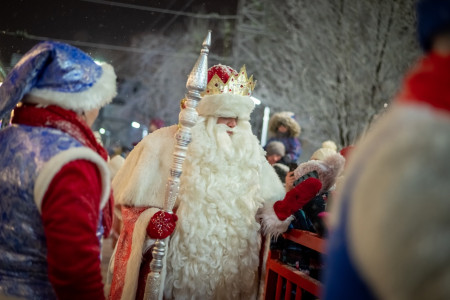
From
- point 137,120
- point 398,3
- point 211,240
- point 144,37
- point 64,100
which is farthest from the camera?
point 137,120

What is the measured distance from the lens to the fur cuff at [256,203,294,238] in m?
4.19

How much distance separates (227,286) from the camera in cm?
437

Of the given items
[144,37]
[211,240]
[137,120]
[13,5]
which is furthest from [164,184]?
[137,120]

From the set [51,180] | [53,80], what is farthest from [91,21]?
[51,180]

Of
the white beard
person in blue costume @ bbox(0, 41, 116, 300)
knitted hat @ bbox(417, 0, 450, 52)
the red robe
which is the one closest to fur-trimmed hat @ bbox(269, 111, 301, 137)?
the white beard

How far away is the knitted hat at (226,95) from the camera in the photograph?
459cm

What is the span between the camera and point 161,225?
4129 mm

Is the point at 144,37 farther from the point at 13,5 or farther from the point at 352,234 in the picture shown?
the point at 352,234

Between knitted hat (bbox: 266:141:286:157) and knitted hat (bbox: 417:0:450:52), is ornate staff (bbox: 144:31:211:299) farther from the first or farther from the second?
knitted hat (bbox: 266:141:286:157)

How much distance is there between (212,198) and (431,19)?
10.9 ft

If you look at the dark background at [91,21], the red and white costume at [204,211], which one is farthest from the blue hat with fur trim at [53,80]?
the dark background at [91,21]

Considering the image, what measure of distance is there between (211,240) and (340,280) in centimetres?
318

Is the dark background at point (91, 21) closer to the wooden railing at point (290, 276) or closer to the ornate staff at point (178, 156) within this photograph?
the ornate staff at point (178, 156)

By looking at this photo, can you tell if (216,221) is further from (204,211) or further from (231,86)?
(231,86)
